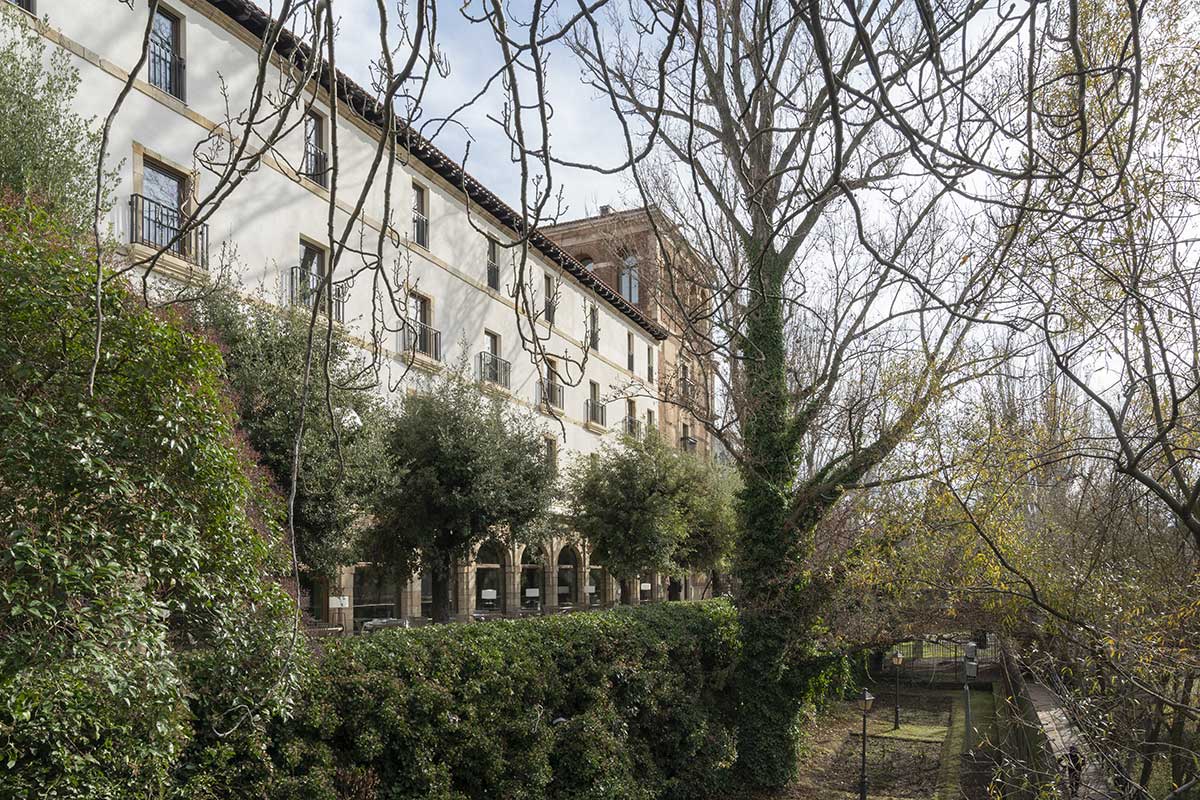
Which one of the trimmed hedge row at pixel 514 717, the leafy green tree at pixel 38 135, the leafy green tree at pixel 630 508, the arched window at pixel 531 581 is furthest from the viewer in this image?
the arched window at pixel 531 581

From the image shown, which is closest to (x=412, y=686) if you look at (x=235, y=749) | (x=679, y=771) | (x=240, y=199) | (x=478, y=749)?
(x=478, y=749)

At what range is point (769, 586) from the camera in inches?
610

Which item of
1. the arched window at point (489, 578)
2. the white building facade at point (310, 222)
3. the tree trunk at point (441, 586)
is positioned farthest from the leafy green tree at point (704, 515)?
the tree trunk at point (441, 586)

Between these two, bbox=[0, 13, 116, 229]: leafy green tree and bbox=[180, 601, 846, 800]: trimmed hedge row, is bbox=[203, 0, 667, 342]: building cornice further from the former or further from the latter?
bbox=[180, 601, 846, 800]: trimmed hedge row

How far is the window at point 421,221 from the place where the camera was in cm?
2100

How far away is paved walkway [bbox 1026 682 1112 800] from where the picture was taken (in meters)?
7.56

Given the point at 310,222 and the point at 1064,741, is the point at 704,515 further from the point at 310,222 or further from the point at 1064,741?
the point at 1064,741

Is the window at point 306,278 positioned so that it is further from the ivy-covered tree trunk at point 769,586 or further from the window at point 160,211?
the ivy-covered tree trunk at point 769,586

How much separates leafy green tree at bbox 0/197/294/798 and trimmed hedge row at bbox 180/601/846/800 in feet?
4.74

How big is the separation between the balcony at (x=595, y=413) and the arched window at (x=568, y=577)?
4.09 meters

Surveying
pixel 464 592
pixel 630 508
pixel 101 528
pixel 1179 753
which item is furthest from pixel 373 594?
pixel 1179 753

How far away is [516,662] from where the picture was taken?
10898 millimetres

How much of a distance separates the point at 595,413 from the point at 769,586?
15923 mm

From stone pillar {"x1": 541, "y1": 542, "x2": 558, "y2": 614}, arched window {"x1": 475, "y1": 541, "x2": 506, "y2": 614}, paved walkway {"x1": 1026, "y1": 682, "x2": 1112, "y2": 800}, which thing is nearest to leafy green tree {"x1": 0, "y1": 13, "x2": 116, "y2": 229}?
paved walkway {"x1": 1026, "y1": 682, "x2": 1112, "y2": 800}
